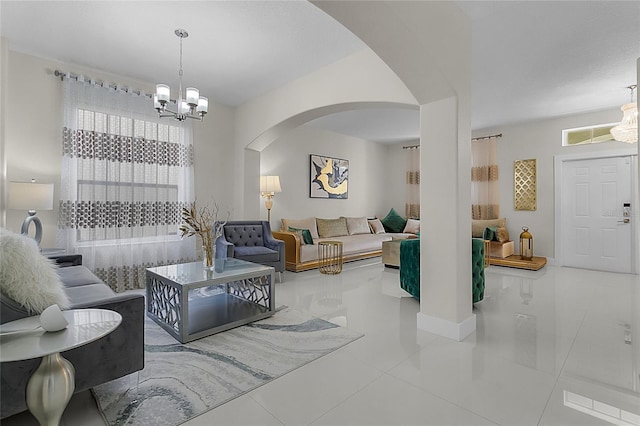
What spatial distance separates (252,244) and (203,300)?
4.92ft

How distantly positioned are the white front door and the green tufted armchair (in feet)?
11.8

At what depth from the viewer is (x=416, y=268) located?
3.60m

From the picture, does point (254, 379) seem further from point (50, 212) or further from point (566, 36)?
point (566, 36)

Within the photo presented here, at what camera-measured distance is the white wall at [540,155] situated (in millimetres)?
5613

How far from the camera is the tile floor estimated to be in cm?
166

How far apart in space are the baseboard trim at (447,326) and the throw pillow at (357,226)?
163 inches

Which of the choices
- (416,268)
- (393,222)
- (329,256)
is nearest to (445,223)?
(416,268)

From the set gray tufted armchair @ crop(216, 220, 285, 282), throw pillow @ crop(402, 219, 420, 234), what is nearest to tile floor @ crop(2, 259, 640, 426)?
gray tufted armchair @ crop(216, 220, 285, 282)

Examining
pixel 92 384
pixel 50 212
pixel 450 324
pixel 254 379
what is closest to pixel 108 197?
Result: pixel 50 212

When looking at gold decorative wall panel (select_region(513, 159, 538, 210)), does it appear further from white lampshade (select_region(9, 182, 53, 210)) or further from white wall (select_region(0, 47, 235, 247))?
white lampshade (select_region(9, 182, 53, 210))

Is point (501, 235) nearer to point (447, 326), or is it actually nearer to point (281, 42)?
point (447, 326)

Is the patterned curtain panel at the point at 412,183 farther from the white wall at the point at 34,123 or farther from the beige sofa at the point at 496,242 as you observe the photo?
the white wall at the point at 34,123

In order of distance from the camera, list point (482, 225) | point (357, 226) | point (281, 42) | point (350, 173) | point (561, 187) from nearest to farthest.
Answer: point (281, 42) → point (561, 187) → point (482, 225) → point (357, 226) → point (350, 173)

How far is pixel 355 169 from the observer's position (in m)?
7.65
